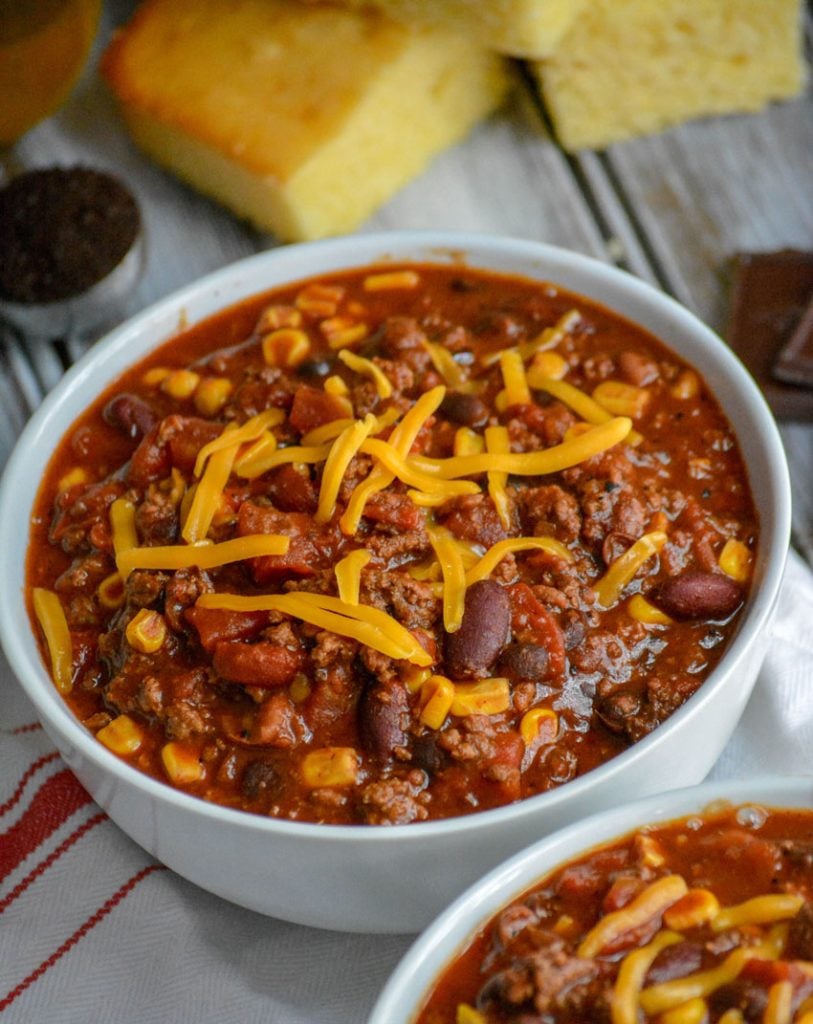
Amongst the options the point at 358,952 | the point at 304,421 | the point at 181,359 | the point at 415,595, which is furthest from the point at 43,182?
the point at 358,952

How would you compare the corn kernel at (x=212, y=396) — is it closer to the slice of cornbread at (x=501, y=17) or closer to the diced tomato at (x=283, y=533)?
the diced tomato at (x=283, y=533)

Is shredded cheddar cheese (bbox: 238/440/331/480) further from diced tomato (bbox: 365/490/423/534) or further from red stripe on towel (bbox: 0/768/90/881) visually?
red stripe on towel (bbox: 0/768/90/881)

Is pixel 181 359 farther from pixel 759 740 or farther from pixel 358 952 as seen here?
pixel 759 740

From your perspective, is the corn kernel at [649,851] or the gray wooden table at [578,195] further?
the gray wooden table at [578,195]

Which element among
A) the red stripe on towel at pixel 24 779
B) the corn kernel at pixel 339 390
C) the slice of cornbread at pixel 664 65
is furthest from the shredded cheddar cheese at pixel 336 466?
the slice of cornbread at pixel 664 65

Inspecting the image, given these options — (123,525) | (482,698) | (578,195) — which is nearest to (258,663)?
(482,698)

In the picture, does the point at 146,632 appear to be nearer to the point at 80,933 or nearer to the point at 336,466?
the point at 336,466
